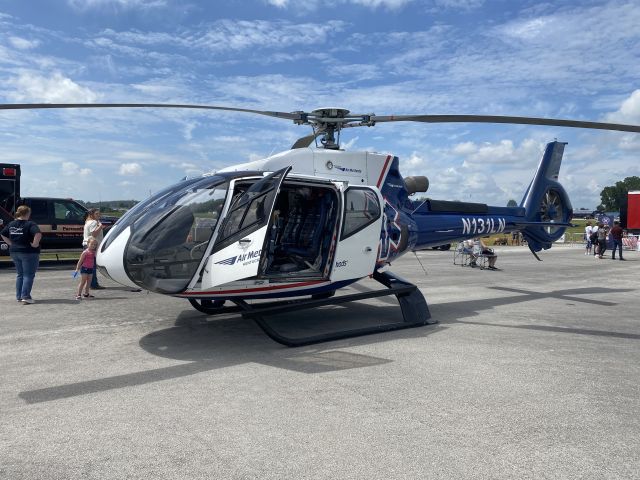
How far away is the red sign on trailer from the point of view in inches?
1168

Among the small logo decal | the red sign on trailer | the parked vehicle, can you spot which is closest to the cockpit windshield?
the small logo decal

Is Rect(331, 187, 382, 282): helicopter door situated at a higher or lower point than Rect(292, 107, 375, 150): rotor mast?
lower

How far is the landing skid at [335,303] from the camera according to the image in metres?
6.04

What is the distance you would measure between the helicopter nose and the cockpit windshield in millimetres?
73

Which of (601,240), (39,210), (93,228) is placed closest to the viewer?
(93,228)

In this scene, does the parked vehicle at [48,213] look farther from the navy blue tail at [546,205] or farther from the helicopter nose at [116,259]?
the navy blue tail at [546,205]

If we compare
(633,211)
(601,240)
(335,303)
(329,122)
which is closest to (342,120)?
(329,122)

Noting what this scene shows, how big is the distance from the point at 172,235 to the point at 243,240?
0.79m

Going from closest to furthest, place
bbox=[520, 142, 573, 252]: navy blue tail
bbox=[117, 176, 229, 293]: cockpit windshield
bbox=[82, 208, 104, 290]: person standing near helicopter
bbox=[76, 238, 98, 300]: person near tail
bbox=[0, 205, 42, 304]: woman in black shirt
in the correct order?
bbox=[117, 176, 229, 293]: cockpit windshield
bbox=[0, 205, 42, 304]: woman in black shirt
bbox=[76, 238, 98, 300]: person near tail
bbox=[82, 208, 104, 290]: person standing near helicopter
bbox=[520, 142, 573, 252]: navy blue tail

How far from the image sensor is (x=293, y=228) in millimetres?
7754

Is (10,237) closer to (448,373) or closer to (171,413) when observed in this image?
(171,413)

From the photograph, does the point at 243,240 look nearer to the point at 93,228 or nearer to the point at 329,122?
the point at 329,122

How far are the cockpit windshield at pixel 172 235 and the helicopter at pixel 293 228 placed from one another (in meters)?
0.01

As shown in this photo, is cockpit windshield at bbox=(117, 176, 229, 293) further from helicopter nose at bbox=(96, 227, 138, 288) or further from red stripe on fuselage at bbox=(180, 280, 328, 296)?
red stripe on fuselage at bbox=(180, 280, 328, 296)
